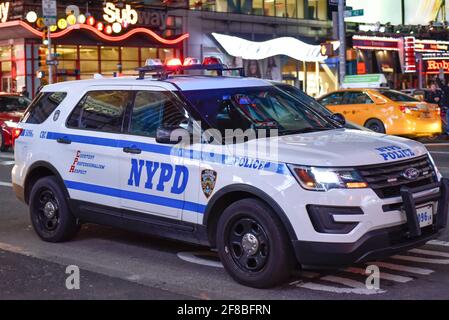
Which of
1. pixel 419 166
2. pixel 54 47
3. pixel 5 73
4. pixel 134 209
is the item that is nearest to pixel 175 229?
pixel 134 209

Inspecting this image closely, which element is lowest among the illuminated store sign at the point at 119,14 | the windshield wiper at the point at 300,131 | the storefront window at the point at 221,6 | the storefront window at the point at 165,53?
the windshield wiper at the point at 300,131

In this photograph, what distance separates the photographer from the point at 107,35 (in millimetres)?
30016

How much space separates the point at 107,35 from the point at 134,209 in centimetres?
2461

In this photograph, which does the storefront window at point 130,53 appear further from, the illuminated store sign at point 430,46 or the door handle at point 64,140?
the door handle at point 64,140

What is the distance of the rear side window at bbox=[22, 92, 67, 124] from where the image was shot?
757cm

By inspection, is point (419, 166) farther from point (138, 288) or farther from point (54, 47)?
point (54, 47)

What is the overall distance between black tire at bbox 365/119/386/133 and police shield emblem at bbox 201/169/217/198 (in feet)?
42.7

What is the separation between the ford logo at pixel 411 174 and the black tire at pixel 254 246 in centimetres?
106

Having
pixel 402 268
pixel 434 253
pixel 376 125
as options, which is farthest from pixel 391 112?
pixel 402 268

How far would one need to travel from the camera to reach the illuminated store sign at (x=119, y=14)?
29750 millimetres

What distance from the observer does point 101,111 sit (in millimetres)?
6996

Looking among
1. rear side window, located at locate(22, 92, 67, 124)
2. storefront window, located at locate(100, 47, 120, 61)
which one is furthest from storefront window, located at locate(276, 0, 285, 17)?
rear side window, located at locate(22, 92, 67, 124)

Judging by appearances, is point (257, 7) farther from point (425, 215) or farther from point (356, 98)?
point (425, 215)

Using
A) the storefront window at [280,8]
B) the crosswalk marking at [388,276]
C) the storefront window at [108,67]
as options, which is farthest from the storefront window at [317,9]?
the crosswalk marking at [388,276]
